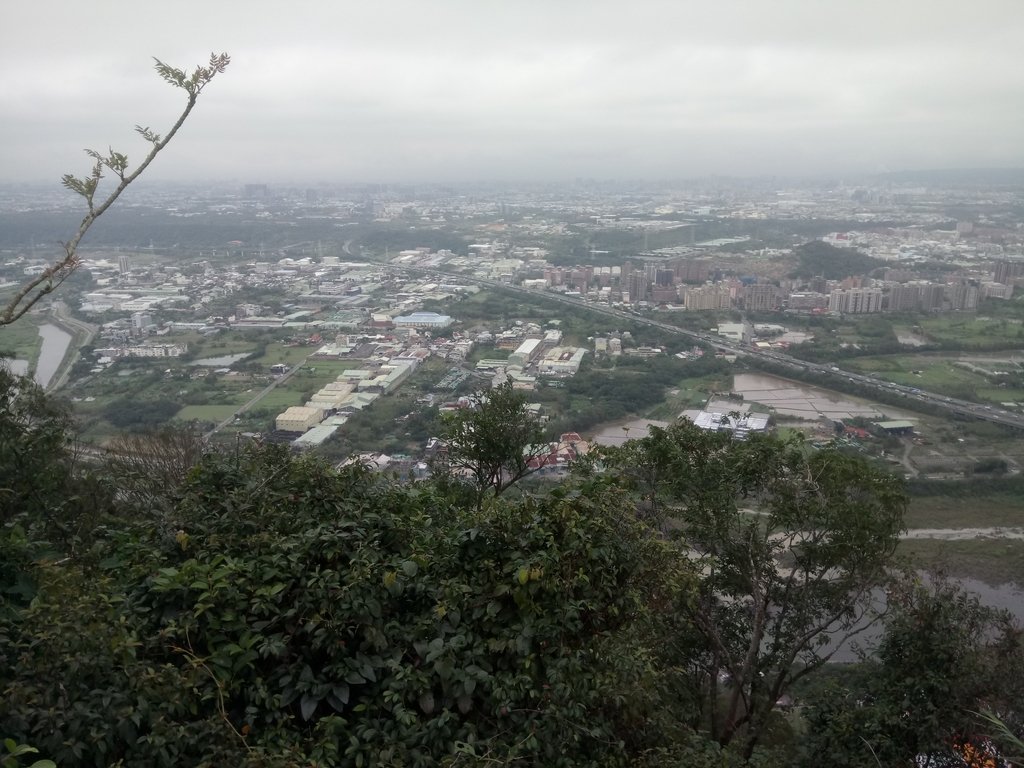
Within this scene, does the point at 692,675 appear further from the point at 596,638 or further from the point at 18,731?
the point at 18,731

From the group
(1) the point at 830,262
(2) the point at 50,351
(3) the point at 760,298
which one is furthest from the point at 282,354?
(1) the point at 830,262

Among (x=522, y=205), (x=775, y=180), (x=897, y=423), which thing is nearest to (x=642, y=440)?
(x=897, y=423)

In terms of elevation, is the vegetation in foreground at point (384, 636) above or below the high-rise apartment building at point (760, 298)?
above

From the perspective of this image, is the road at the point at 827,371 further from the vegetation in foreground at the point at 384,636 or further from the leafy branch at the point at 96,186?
the leafy branch at the point at 96,186

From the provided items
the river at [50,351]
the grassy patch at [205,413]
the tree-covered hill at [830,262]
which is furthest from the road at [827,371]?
the river at [50,351]

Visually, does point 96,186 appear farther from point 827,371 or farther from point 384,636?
point 827,371
